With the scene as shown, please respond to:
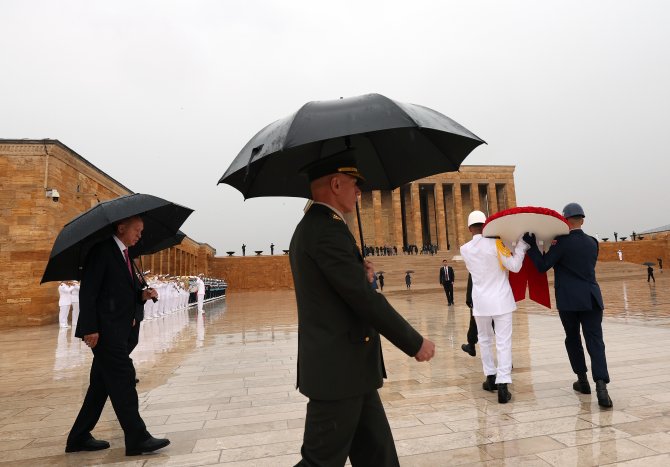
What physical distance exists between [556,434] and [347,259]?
2428 millimetres

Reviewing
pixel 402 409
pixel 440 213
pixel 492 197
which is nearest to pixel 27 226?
pixel 402 409

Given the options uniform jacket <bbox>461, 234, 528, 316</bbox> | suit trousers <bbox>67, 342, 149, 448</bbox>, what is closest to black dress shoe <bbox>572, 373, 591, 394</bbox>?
uniform jacket <bbox>461, 234, 528, 316</bbox>

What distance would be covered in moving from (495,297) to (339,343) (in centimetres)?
281

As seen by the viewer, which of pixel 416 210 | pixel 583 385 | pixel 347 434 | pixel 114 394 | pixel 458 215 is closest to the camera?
pixel 347 434

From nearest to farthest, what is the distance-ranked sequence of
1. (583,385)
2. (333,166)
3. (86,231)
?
(333,166) → (86,231) → (583,385)

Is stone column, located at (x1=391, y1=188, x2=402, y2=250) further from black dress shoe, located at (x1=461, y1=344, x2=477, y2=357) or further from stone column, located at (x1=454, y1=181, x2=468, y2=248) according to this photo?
black dress shoe, located at (x1=461, y1=344, x2=477, y2=357)

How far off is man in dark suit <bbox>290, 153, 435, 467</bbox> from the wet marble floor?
103 centimetres

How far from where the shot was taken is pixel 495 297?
4.19 m

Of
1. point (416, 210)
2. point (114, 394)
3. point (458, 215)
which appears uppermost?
point (416, 210)

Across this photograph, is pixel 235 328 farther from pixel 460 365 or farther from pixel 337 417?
pixel 337 417

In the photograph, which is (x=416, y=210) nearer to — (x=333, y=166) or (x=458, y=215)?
(x=458, y=215)

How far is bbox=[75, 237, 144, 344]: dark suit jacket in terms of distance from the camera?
124 inches

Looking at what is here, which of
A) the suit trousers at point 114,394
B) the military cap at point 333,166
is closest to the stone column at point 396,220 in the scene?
the suit trousers at point 114,394

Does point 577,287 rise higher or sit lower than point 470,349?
higher
